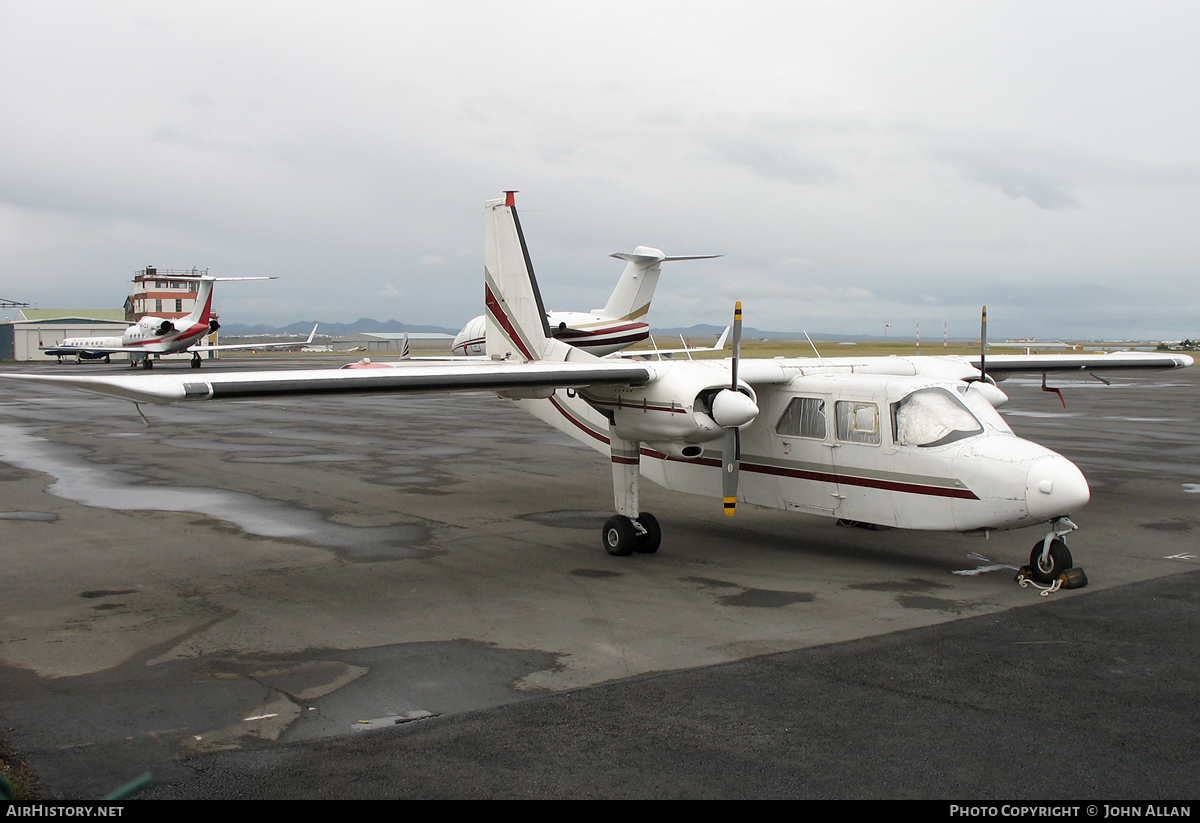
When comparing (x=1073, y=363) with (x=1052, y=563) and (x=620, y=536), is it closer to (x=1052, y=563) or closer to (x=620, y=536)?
(x=1052, y=563)

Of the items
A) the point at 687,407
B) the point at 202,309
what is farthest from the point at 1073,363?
the point at 202,309

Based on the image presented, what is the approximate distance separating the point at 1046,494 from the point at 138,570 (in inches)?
428

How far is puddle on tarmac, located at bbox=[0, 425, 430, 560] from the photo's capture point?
519 inches

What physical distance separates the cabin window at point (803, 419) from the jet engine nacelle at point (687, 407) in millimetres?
1070

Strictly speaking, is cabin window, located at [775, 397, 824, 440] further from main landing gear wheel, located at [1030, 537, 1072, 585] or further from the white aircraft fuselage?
main landing gear wheel, located at [1030, 537, 1072, 585]

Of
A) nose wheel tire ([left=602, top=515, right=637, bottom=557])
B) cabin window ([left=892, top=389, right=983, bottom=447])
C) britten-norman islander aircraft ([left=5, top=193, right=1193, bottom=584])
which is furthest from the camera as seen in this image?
nose wheel tire ([left=602, top=515, right=637, bottom=557])

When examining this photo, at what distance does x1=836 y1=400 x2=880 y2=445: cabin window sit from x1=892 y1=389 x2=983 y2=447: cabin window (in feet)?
0.89

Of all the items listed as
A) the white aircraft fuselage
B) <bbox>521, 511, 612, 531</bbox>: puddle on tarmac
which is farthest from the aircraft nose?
<bbox>521, 511, 612, 531</bbox>: puddle on tarmac

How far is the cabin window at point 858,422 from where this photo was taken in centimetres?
1144

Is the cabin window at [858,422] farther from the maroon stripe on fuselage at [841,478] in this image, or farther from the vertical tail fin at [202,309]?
the vertical tail fin at [202,309]

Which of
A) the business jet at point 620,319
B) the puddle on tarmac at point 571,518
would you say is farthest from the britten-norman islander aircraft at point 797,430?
the business jet at point 620,319

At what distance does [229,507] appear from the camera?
15836mm
